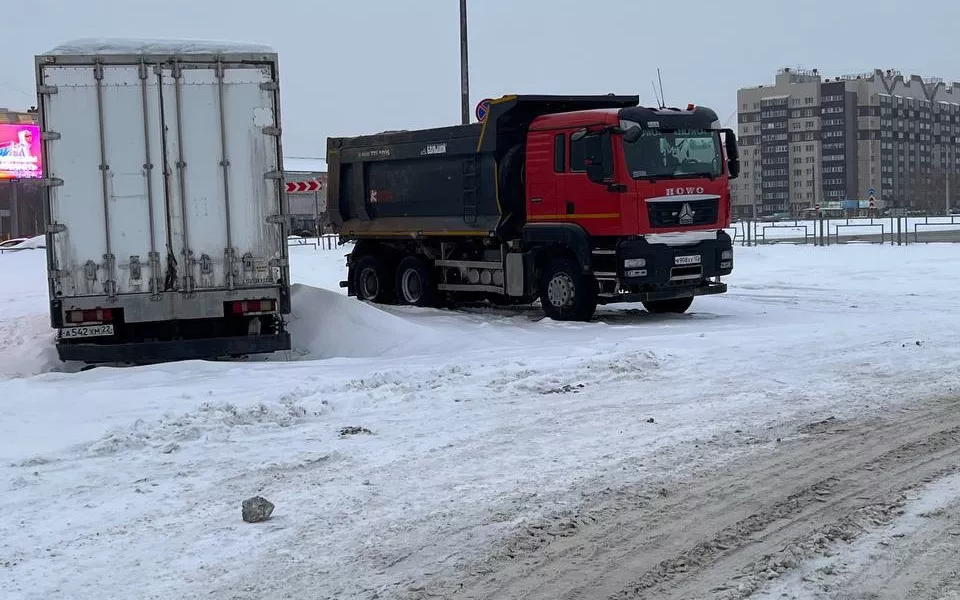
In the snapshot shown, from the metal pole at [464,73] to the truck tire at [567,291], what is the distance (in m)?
9.52

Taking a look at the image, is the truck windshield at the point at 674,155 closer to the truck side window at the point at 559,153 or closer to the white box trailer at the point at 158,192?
the truck side window at the point at 559,153

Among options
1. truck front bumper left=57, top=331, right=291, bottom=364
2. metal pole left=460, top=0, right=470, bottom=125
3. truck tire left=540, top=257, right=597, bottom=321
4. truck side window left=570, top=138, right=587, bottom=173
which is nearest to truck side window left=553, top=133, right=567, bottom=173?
truck side window left=570, top=138, right=587, bottom=173

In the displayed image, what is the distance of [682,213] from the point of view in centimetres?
1662

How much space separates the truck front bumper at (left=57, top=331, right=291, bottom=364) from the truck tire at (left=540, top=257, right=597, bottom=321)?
4.98m

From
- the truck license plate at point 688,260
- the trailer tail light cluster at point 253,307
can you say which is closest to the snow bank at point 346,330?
the trailer tail light cluster at point 253,307

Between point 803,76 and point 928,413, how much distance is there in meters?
147

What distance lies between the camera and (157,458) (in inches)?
304

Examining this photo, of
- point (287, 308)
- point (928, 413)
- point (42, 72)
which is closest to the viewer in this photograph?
point (928, 413)

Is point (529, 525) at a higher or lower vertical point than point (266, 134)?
lower

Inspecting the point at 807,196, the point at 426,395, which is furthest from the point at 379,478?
the point at 807,196

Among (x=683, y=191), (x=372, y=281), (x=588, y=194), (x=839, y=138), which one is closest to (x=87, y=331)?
(x=588, y=194)

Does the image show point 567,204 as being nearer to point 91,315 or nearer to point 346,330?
point 346,330

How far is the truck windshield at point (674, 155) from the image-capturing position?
16.4 meters

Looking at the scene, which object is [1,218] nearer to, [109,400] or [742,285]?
[742,285]
